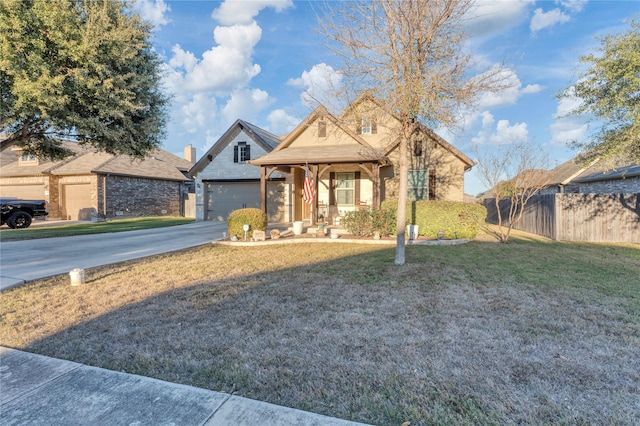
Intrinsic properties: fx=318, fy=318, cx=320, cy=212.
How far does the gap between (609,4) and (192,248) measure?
1438cm

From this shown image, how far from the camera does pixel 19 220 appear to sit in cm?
1577

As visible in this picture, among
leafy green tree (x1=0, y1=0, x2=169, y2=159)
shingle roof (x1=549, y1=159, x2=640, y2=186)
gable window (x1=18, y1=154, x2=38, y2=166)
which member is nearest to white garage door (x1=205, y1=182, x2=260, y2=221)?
leafy green tree (x1=0, y1=0, x2=169, y2=159)

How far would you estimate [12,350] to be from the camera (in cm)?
336

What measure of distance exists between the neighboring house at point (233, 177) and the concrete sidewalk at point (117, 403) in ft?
51.5

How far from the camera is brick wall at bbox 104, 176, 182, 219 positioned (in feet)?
70.7

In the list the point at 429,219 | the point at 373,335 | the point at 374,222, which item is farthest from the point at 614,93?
the point at 373,335

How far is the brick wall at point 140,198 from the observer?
21.5 meters

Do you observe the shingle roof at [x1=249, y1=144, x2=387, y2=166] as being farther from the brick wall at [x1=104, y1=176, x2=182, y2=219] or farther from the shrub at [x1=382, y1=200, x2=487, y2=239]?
the brick wall at [x1=104, y1=176, x2=182, y2=219]

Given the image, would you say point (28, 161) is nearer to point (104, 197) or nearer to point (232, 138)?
point (104, 197)

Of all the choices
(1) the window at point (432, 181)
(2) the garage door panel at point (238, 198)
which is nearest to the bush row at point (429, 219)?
(1) the window at point (432, 181)

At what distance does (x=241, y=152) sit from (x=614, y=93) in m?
16.6

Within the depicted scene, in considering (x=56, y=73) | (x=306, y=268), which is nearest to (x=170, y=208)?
(x=56, y=73)

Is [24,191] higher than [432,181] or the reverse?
higher

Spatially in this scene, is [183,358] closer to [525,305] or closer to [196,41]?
[525,305]
